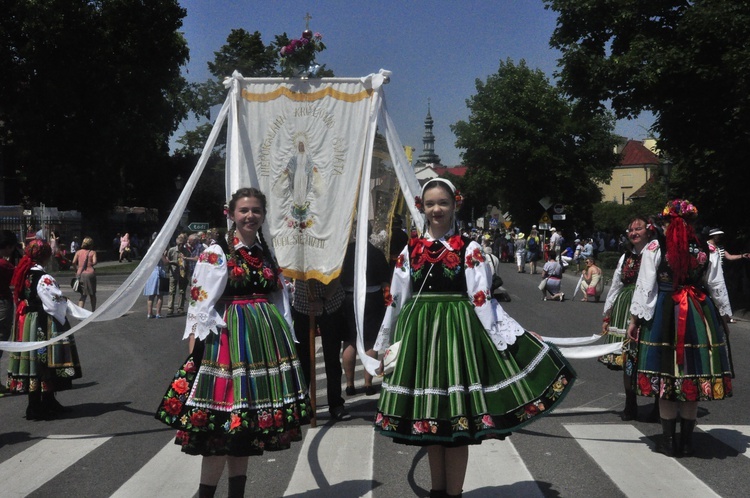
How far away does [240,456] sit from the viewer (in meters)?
4.72

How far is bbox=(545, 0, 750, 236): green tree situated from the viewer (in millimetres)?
18594

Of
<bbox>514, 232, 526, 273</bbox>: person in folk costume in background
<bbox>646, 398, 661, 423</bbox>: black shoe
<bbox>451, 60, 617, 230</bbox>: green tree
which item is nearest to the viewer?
<bbox>646, 398, 661, 423</bbox>: black shoe

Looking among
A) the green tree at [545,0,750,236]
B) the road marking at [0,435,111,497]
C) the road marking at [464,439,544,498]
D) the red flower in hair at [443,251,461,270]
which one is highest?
the green tree at [545,0,750,236]

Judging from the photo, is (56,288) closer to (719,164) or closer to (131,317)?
(131,317)

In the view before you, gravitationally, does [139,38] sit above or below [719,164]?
above

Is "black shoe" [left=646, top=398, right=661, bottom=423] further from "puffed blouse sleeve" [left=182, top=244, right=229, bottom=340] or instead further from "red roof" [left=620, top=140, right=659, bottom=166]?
"red roof" [left=620, top=140, right=659, bottom=166]

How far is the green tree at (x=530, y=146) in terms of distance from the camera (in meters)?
57.8

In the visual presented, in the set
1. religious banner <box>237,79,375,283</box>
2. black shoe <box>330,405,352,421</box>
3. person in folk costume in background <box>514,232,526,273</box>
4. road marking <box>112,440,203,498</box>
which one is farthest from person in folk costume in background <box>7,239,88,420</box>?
person in folk costume in background <box>514,232,526,273</box>

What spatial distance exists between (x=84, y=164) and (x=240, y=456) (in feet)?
128

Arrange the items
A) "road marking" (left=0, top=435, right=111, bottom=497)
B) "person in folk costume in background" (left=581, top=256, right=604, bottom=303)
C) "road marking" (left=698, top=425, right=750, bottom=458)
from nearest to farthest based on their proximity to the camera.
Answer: "road marking" (left=0, top=435, right=111, bottom=497), "road marking" (left=698, top=425, right=750, bottom=458), "person in folk costume in background" (left=581, top=256, right=604, bottom=303)

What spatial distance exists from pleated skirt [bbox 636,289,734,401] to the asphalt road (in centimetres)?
50

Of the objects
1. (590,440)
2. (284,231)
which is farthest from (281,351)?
(590,440)

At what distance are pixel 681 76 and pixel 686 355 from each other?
15.4m

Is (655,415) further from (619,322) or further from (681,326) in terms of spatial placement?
(681,326)
